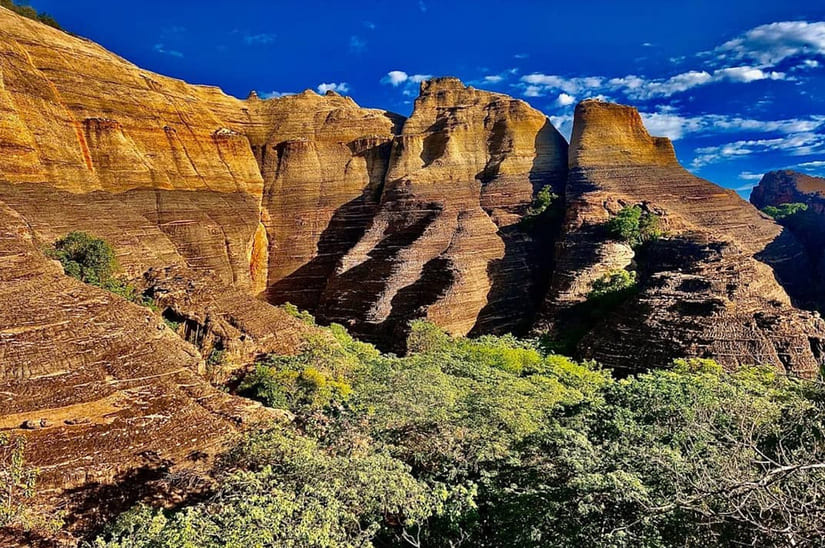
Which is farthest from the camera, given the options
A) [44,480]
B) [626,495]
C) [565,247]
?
[565,247]

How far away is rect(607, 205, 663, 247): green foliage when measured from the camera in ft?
83.3

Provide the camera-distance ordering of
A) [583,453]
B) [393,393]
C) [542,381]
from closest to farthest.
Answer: [583,453] → [393,393] → [542,381]

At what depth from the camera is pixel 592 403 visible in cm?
1159

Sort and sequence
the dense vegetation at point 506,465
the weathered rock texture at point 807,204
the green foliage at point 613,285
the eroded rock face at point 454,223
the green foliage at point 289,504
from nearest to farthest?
the dense vegetation at point 506,465 < the green foliage at point 289,504 < the green foliage at point 613,285 < the eroded rock face at point 454,223 < the weathered rock texture at point 807,204

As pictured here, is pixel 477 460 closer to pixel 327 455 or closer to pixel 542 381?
pixel 327 455

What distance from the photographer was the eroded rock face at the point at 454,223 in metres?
25.8

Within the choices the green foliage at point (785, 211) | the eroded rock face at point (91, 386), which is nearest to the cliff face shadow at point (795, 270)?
the green foliage at point (785, 211)

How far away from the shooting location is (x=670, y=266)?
2345 cm

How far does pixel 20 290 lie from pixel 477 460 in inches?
453

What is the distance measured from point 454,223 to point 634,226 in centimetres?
1037

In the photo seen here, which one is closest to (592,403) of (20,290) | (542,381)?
(542,381)

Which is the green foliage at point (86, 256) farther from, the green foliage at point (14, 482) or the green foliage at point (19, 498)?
the green foliage at point (19, 498)

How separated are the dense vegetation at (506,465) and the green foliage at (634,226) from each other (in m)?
11.5

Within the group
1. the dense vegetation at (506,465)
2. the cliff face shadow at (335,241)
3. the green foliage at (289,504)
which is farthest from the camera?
the cliff face shadow at (335,241)
